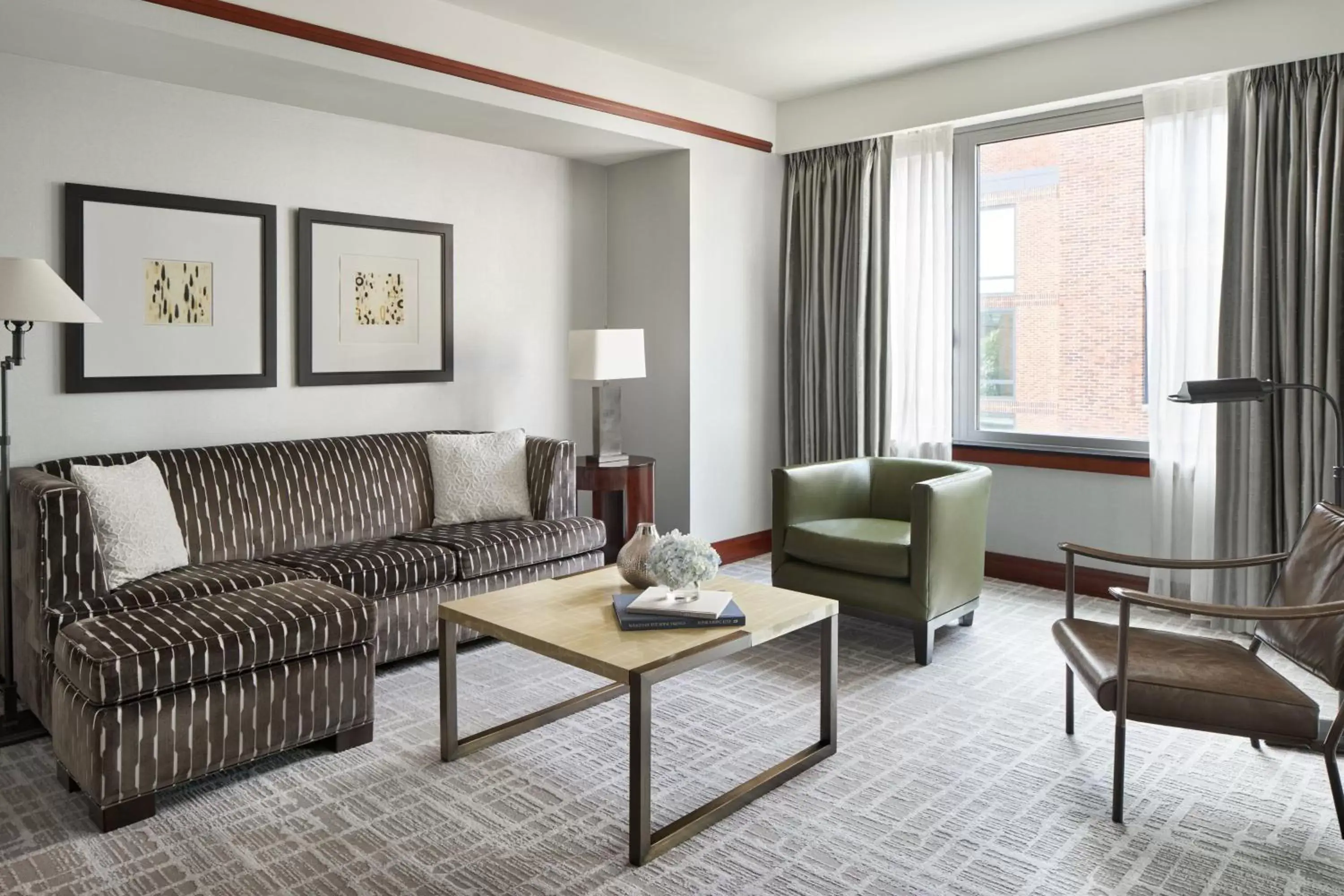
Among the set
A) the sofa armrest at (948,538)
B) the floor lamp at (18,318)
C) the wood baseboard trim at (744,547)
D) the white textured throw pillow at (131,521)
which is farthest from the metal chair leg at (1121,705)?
the floor lamp at (18,318)

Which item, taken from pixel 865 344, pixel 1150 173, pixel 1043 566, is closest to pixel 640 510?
pixel 865 344

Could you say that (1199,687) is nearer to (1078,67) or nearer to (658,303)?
(1078,67)

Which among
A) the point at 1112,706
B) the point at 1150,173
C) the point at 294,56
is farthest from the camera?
the point at 1150,173

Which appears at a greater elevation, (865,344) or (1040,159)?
(1040,159)

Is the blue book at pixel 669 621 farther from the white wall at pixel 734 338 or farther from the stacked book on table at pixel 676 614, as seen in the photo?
the white wall at pixel 734 338

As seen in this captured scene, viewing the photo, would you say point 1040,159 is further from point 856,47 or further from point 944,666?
point 944,666

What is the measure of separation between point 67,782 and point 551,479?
2.37 metres

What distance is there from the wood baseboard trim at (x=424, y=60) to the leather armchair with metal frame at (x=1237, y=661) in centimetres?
327

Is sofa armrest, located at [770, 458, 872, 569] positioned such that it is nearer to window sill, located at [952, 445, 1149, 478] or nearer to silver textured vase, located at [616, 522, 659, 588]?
window sill, located at [952, 445, 1149, 478]

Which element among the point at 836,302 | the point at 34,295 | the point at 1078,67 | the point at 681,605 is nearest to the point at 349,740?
the point at 681,605

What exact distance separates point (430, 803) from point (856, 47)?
4188 millimetres

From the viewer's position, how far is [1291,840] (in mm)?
2506

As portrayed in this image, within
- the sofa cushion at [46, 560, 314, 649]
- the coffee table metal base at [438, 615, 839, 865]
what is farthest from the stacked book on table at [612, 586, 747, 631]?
the sofa cushion at [46, 560, 314, 649]

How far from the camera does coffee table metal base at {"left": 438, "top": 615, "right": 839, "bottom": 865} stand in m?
2.41
